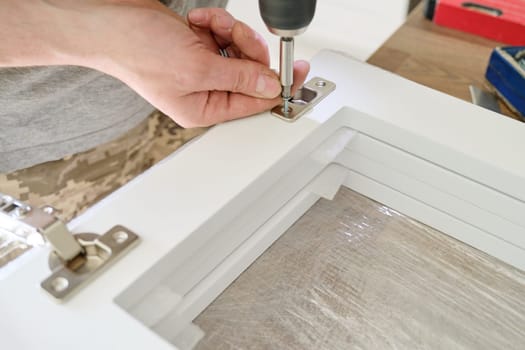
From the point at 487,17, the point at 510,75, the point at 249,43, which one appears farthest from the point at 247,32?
the point at 487,17

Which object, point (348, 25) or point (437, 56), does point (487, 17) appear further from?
point (348, 25)

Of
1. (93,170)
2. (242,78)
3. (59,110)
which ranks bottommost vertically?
(93,170)

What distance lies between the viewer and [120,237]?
386 mm

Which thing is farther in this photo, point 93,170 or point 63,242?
point 93,170

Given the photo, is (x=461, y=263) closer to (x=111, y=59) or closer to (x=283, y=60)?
(x=283, y=60)

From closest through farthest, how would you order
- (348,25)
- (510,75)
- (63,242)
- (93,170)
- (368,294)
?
1. (63,242)
2. (368,294)
3. (510,75)
4. (93,170)
5. (348,25)

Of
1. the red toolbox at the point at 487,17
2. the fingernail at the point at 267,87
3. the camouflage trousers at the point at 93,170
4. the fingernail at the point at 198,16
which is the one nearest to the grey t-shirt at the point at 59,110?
the camouflage trousers at the point at 93,170

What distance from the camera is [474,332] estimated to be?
0.44m

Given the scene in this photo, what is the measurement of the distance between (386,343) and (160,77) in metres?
0.33

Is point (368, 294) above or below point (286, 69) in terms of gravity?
below

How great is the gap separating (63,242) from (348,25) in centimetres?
73

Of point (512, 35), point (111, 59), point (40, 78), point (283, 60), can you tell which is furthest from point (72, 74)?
point (512, 35)

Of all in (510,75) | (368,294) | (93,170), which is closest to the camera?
(368,294)

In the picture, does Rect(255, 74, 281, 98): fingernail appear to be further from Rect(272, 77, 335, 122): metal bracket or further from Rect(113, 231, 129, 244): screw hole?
Rect(113, 231, 129, 244): screw hole
